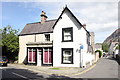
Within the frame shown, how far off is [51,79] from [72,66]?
23.4 feet

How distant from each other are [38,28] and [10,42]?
6.28 m

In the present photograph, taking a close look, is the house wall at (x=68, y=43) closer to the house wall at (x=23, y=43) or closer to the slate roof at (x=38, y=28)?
the slate roof at (x=38, y=28)

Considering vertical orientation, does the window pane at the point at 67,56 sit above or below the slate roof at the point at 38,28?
below

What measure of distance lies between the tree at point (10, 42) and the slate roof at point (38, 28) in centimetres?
238

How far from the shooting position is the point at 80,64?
54.4 feet

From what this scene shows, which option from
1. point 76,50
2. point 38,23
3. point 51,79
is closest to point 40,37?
point 38,23

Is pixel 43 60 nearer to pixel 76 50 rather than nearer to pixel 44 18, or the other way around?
pixel 76 50

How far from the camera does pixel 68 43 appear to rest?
17.5 metres

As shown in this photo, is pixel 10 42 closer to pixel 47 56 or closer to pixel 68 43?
pixel 47 56

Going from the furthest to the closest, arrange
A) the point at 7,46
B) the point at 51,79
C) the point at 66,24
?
the point at 7,46 < the point at 66,24 < the point at 51,79

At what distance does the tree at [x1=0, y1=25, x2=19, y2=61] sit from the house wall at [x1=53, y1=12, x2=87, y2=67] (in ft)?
32.3

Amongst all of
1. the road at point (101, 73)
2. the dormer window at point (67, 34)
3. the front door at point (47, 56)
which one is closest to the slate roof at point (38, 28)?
the dormer window at point (67, 34)

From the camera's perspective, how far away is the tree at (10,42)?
23734 millimetres

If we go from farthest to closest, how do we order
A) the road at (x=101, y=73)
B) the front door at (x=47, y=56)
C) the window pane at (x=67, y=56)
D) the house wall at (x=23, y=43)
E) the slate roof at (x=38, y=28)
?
the house wall at (x=23, y=43) < the slate roof at (x=38, y=28) < the front door at (x=47, y=56) < the window pane at (x=67, y=56) < the road at (x=101, y=73)
